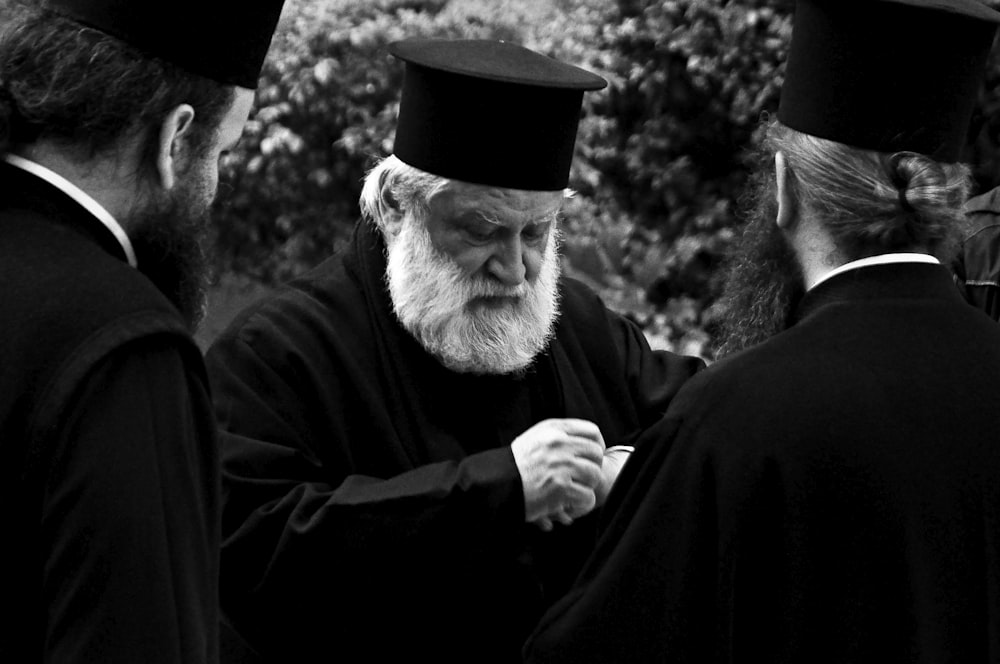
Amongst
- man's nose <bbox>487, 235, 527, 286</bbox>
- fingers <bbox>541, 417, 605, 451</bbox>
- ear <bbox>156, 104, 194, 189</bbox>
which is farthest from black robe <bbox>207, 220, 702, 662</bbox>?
ear <bbox>156, 104, 194, 189</bbox>

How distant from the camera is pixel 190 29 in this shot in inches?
86.7

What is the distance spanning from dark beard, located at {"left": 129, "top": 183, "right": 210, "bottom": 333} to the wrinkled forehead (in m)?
1.29

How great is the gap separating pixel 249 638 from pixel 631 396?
1.19 meters

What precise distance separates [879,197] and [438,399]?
4.45ft

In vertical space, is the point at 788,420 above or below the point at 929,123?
below

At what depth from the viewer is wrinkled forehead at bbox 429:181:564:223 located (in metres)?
3.59

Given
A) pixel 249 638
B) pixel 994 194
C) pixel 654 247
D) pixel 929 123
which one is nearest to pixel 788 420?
pixel 929 123

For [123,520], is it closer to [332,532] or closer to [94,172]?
[94,172]

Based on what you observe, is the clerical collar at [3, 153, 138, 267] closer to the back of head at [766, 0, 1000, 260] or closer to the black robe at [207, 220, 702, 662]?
the black robe at [207, 220, 702, 662]

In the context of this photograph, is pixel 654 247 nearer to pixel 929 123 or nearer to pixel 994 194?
pixel 994 194

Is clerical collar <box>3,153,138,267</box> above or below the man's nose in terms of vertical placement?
above

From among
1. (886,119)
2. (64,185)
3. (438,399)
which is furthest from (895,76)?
(64,185)

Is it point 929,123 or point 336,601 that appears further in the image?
point 336,601

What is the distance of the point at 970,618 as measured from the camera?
2.46 metres
